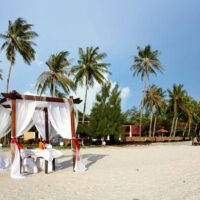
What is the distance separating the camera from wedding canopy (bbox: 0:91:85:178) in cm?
1156

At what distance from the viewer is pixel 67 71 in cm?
4159

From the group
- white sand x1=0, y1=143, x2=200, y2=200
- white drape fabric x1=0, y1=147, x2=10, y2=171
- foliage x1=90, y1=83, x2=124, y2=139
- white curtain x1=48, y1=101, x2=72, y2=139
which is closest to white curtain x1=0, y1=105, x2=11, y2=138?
white drape fabric x1=0, y1=147, x2=10, y2=171

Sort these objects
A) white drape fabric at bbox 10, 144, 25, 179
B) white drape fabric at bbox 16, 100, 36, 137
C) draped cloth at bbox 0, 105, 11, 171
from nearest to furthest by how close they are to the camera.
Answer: white drape fabric at bbox 10, 144, 25, 179 → white drape fabric at bbox 16, 100, 36, 137 → draped cloth at bbox 0, 105, 11, 171

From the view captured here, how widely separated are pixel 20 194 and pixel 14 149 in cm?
379

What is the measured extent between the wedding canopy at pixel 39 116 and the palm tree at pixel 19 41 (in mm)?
24758

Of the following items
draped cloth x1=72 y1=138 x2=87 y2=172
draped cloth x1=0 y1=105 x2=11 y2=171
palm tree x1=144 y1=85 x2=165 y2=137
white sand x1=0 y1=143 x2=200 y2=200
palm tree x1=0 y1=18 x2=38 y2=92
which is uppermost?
palm tree x1=0 y1=18 x2=38 y2=92

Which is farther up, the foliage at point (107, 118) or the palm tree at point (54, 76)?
the palm tree at point (54, 76)

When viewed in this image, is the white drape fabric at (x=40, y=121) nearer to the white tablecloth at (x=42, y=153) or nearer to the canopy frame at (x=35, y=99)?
the canopy frame at (x=35, y=99)

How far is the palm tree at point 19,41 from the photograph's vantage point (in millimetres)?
37656

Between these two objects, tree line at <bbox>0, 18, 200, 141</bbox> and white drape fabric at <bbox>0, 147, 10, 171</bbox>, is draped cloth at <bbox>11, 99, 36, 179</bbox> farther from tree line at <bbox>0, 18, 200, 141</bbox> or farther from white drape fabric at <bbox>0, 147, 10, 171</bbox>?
tree line at <bbox>0, 18, 200, 141</bbox>

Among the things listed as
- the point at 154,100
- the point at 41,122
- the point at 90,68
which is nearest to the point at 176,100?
the point at 154,100

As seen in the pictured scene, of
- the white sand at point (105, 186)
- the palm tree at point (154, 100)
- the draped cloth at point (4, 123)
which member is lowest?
the white sand at point (105, 186)

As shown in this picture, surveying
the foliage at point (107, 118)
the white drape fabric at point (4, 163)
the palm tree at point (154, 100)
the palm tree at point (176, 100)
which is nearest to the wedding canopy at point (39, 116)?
the white drape fabric at point (4, 163)

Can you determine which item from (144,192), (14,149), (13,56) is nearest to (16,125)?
(14,149)
